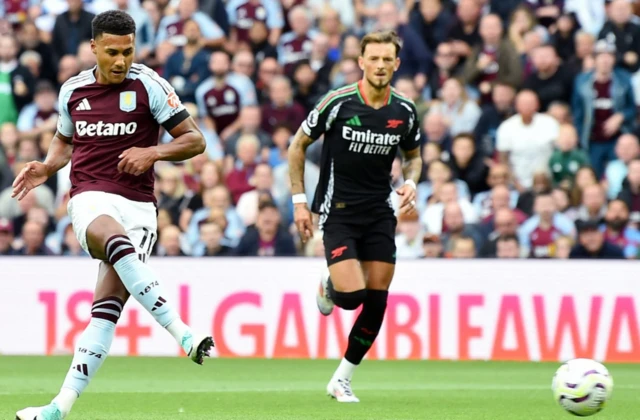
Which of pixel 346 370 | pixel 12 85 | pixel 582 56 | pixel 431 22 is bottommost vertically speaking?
pixel 346 370

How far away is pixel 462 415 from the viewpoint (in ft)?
29.9

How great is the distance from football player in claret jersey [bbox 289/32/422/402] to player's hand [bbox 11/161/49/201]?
2212mm

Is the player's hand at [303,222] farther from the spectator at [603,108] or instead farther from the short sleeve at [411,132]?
the spectator at [603,108]

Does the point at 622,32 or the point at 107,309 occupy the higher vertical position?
the point at 622,32

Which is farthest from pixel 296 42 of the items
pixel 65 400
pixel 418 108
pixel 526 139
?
pixel 65 400

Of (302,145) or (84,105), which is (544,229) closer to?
(302,145)

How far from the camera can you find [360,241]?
33.8 feet

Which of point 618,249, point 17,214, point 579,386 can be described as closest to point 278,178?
point 17,214

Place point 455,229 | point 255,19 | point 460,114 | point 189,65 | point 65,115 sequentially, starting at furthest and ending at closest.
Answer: point 255,19, point 189,65, point 460,114, point 455,229, point 65,115

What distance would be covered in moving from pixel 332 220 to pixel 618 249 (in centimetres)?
579

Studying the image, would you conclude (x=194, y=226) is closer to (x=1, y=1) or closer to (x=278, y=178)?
(x=278, y=178)

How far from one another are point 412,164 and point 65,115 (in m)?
3.07

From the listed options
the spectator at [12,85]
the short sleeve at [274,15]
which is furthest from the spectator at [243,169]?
the spectator at [12,85]

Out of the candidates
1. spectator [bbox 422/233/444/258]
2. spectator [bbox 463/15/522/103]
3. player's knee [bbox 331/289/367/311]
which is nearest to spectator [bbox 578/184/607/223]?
spectator [bbox 422/233/444/258]
